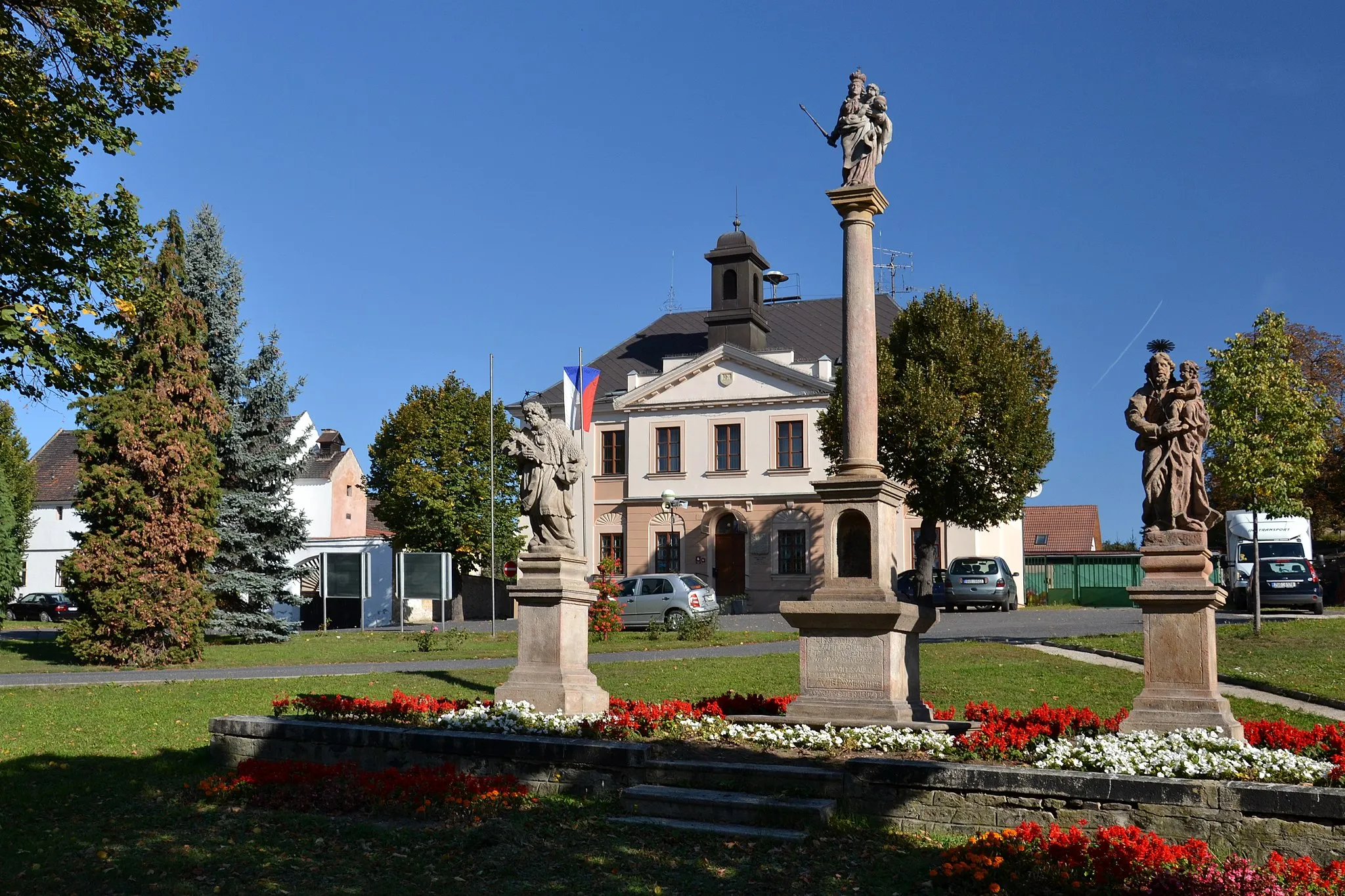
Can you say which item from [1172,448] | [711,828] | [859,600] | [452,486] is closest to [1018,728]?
[859,600]

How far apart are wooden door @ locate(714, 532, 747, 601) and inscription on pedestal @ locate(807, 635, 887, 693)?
32.9m

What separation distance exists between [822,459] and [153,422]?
2520 centimetres

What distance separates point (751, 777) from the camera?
8.74 meters

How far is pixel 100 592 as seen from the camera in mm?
22297

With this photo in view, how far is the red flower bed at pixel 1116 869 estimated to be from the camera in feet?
20.5

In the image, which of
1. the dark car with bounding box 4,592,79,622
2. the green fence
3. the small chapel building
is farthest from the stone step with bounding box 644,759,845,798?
the dark car with bounding box 4,592,79,622

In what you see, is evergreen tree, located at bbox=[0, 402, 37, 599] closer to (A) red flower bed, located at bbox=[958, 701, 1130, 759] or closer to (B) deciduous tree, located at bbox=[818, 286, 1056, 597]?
(B) deciduous tree, located at bbox=[818, 286, 1056, 597]

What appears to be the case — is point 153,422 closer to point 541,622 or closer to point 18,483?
point 541,622

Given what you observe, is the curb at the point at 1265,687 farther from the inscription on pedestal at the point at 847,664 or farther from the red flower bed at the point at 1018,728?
the inscription on pedestal at the point at 847,664

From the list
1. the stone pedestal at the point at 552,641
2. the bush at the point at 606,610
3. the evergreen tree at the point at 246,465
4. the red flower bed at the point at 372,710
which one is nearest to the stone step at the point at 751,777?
the red flower bed at the point at 372,710

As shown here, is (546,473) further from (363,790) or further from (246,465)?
(246,465)

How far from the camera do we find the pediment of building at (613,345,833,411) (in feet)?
143

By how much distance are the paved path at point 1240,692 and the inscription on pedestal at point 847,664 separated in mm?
3680

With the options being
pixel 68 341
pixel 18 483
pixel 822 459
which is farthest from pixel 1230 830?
pixel 18 483
